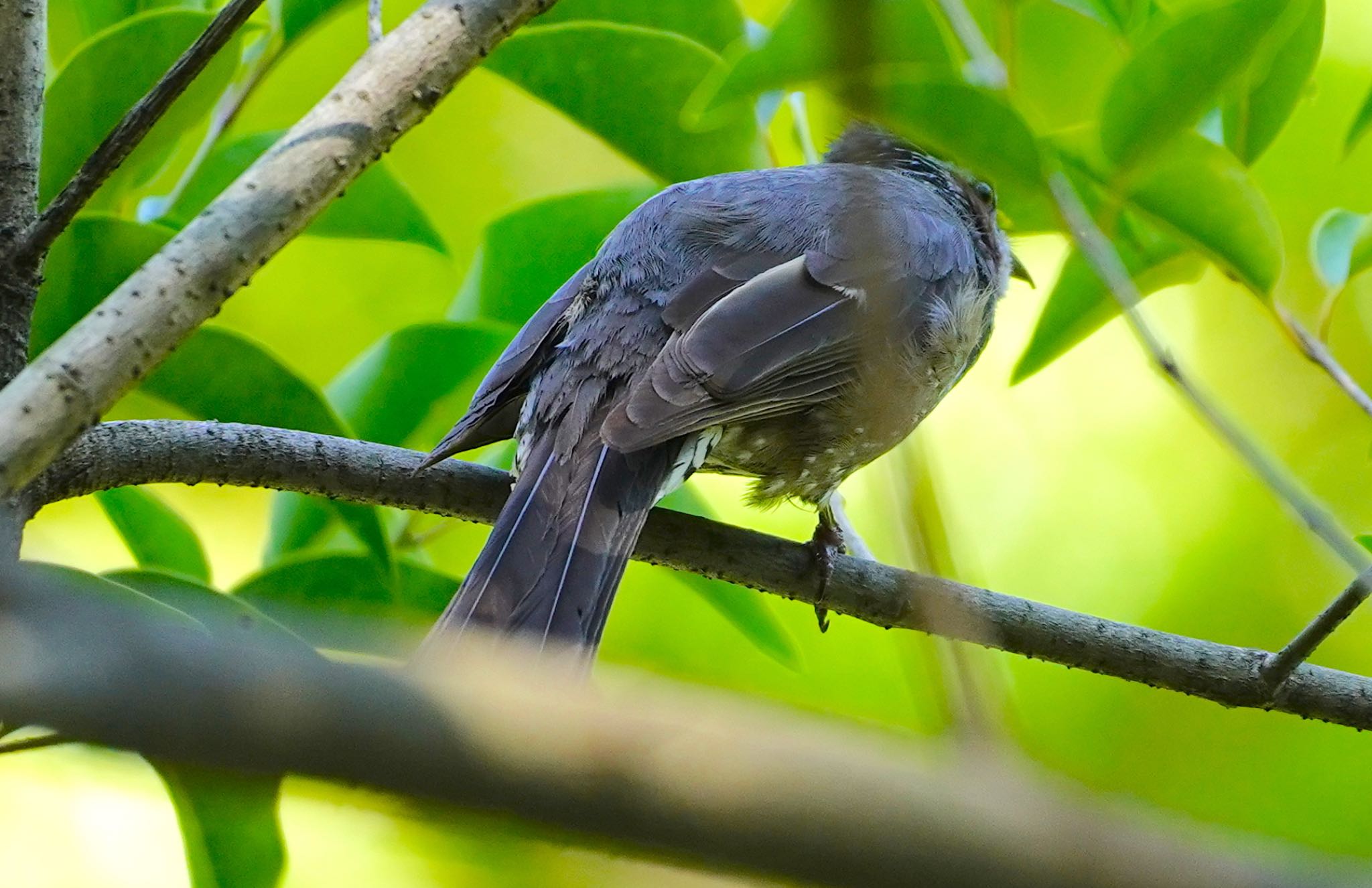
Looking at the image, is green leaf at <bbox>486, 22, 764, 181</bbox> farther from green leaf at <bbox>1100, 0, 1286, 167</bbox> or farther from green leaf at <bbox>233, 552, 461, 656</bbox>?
green leaf at <bbox>233, 552, 461, 656</bbox>

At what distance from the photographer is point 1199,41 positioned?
2293 mm

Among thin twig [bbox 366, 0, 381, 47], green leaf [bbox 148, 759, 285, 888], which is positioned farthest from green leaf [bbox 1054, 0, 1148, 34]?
green leaf [bbox 148, 759, 285, 888]

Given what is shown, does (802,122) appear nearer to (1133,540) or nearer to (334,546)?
(334,546)

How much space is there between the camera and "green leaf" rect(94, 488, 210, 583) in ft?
8.16

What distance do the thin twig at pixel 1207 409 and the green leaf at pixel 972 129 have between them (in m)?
0.07

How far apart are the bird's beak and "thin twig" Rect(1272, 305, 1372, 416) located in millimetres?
1320

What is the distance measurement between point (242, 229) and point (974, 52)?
1.19 metres

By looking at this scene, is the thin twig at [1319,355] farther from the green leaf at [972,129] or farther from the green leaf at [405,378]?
the green leaf at [405,378]

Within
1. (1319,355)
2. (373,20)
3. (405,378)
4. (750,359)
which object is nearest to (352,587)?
(405,378)

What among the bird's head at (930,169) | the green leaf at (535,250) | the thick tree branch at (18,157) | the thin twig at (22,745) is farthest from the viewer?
the bird's head at (930,169)

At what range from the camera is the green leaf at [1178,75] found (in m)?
2.27

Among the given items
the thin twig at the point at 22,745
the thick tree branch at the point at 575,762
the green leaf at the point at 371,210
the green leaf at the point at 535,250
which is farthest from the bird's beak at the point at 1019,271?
the thick tree branch at the point at 575,762

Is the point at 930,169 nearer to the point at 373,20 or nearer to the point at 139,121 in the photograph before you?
the point at 373,20

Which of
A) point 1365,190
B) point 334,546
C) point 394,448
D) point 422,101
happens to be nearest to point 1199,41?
point 422,101
